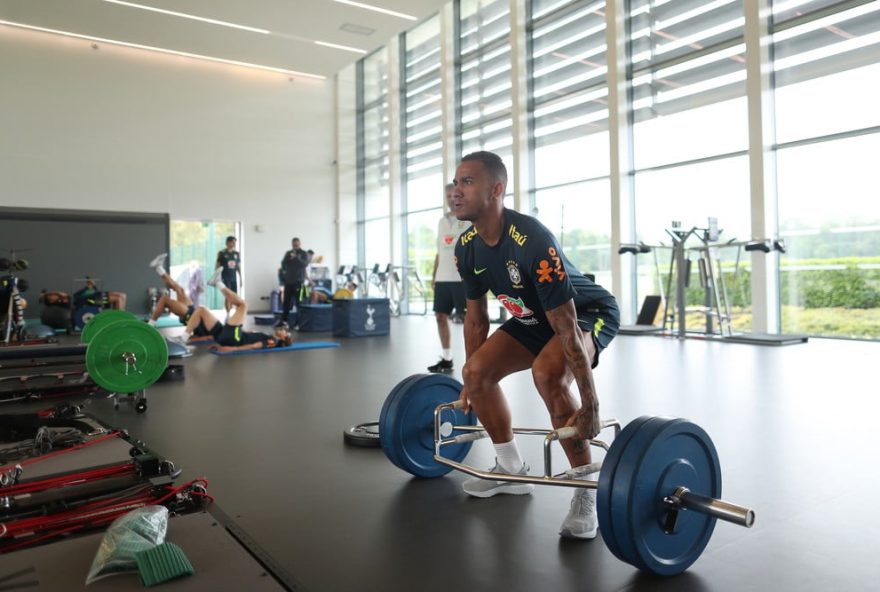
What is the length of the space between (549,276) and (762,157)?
6260mm

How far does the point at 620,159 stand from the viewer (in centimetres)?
829

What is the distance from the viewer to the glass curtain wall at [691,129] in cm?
735

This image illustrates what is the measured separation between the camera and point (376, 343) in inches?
286

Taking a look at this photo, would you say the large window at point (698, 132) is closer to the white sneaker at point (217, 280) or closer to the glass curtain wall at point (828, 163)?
the glass curtain wall at point (828, 163)

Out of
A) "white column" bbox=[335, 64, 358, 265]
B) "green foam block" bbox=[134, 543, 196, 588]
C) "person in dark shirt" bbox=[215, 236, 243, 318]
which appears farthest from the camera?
"white column" bbox=[335, 64, 358, 265]

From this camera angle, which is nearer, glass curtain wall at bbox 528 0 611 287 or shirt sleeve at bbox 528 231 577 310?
shirt sleeve at bbox 528 231 577 310

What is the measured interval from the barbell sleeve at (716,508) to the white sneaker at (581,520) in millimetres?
337

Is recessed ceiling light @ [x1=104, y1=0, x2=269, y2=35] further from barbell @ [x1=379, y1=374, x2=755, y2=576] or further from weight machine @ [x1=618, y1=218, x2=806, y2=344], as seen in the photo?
barbell @ [x1=379, y1=374, x2=755, y2=576]

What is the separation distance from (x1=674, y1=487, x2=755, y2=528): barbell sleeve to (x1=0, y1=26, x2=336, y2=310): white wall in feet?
42.9

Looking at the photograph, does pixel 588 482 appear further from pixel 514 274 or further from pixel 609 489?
pixel 514 274

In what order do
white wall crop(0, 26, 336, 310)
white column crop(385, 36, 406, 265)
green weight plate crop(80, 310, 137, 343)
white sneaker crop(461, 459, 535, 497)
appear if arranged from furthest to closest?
white column crop(385, 36, 406, 265) → white wall crop(0, 26, 336, 310) → green weight plate crop(80, 310, 137, 343) → white sneaker crop(461, 459, 535, 497)

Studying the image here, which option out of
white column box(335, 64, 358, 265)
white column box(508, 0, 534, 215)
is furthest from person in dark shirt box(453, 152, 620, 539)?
white column box(335, 64, 358, 265)

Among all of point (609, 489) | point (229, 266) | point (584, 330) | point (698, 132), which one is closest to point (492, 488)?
point (584, 330)

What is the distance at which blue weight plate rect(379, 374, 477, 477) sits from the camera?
7.16 feet
